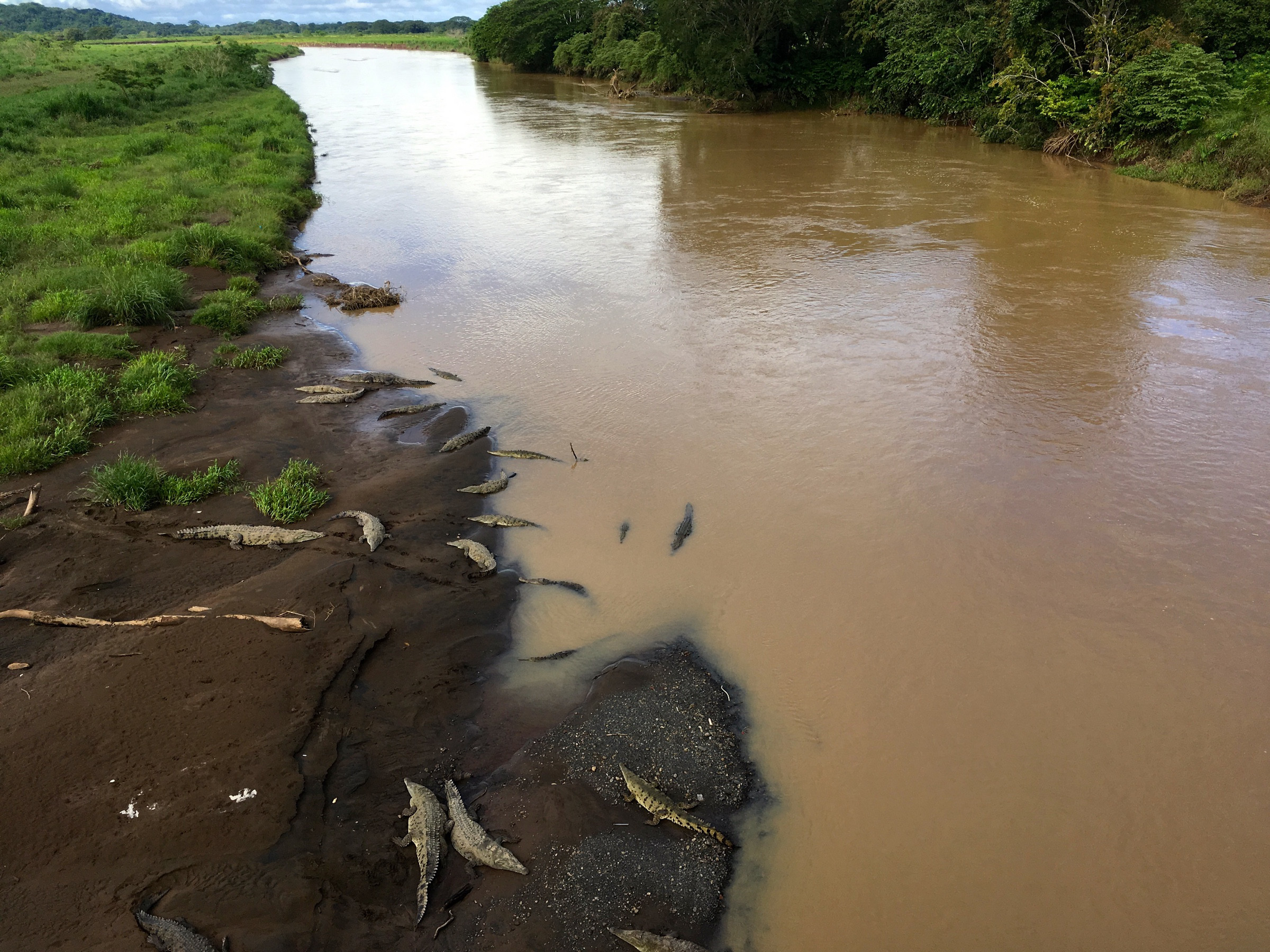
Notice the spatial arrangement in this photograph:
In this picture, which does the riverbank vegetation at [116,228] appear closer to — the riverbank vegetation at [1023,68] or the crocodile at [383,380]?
the crocodile at [383,380]

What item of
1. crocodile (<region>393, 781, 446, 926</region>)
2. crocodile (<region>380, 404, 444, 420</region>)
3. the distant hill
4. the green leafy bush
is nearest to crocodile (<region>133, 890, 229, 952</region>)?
crocodile (<region>393, 781, 446, 926</region>)

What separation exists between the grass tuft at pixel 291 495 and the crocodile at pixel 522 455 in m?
1.68

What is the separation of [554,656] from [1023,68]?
2263 centimetres

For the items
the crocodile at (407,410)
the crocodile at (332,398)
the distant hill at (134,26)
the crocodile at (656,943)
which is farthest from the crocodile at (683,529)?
the distant hill at (134,26)

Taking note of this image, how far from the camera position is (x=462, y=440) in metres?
7.73

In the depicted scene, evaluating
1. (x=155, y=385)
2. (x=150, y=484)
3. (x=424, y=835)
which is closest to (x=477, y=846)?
(x=424, y=835)

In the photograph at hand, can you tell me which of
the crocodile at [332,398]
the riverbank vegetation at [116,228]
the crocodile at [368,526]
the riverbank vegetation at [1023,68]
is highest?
the riverbank vegetation at [1023,68]

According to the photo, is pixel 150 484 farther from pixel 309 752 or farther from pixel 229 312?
pixel 229 312

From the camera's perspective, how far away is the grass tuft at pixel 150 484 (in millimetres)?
6164

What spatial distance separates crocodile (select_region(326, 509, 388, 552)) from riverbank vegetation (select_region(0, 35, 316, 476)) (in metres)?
2.81

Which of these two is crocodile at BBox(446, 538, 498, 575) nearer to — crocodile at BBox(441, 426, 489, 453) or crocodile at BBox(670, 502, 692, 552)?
crocodile at BBox(670, 502, 692, 552)

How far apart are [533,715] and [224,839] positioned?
5.75 ft

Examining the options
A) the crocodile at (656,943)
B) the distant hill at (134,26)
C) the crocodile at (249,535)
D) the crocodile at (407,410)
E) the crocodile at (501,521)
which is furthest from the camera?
the distant hill at (134,26)

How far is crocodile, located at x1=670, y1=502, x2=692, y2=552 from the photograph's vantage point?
6371 mm
